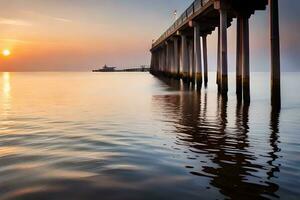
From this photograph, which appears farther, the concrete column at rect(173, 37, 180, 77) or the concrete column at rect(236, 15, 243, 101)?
the concrete column at rect(173, 37, 180, 77)

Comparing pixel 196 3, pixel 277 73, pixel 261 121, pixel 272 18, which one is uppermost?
pixel 196 3

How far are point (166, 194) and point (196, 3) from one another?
37236 mm

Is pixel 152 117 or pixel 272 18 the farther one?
pixel 272 18

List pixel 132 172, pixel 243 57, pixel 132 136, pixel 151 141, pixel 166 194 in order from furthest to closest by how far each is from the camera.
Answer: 1. pixel 243 57
2. pixel 132 136
3. pixel 151 141
4. pixel 132 172
5. pixel 166 194

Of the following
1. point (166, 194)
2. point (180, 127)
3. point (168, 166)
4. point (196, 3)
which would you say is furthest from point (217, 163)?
point (196, 3)

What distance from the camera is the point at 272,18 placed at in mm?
22688

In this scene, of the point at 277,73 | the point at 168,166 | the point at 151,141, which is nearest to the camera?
the point at 168,166


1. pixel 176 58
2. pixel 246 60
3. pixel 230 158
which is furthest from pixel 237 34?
pixel 176 58

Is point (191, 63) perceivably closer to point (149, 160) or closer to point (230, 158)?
point (230, 158)

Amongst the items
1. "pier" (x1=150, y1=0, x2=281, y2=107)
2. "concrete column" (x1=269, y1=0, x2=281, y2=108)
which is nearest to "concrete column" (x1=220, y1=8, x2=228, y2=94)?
"pier" (x1=150, y1=0, x2=281, y2=107)

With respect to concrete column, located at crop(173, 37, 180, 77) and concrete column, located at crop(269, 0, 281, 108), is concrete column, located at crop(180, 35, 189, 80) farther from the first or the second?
concrete column, located at crop(269, 0, 281, 108)

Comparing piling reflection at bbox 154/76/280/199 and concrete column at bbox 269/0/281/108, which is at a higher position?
concrete column at bbox 269/0/281/108

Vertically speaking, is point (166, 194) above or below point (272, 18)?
below

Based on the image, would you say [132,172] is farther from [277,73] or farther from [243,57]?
[243,57]
